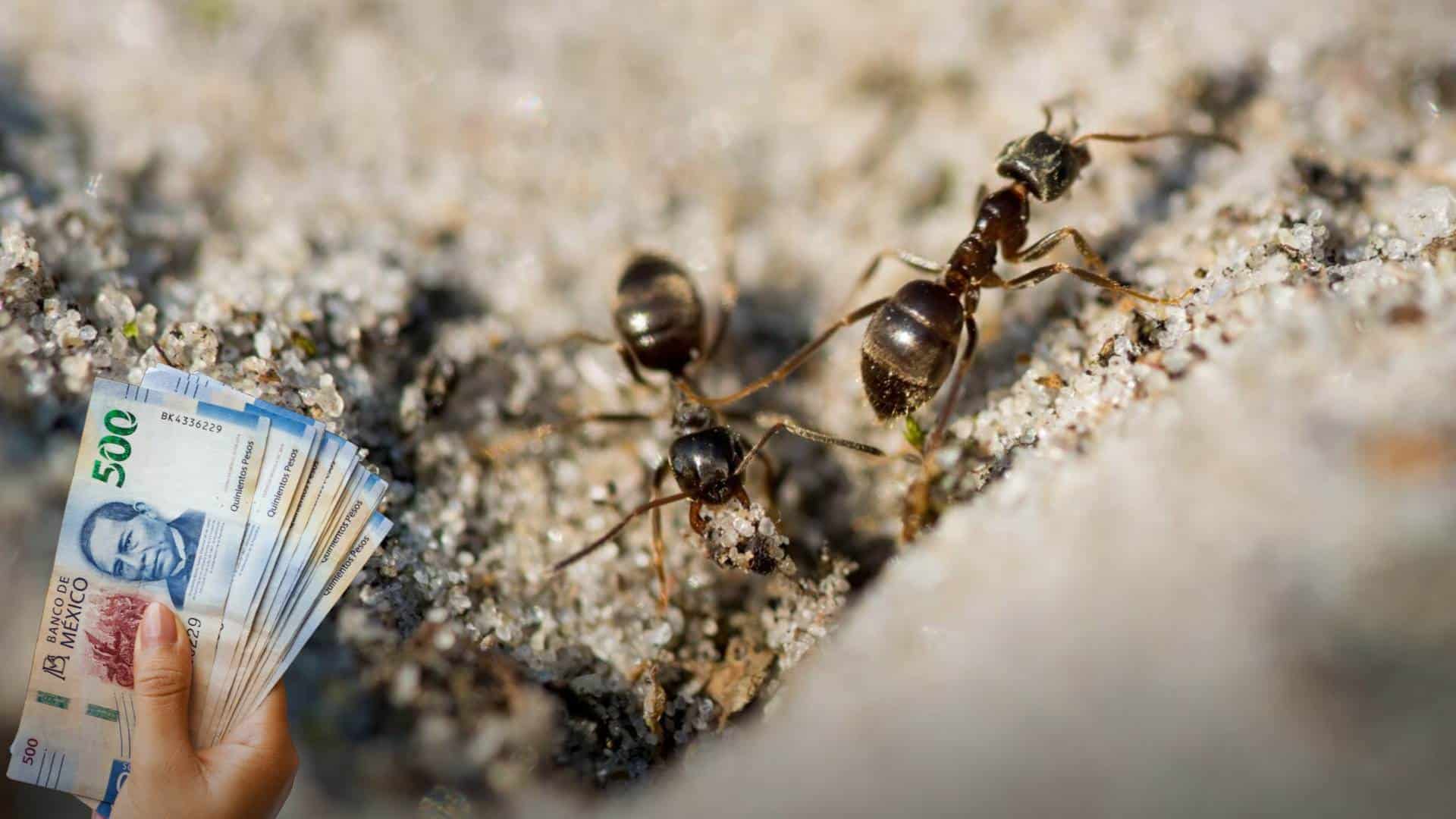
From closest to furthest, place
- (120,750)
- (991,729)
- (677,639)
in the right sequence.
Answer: (991,729) < (120,750) < (677,639)

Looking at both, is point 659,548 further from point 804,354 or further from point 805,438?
point 804,354

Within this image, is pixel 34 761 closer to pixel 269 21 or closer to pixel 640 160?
pixel 640 160

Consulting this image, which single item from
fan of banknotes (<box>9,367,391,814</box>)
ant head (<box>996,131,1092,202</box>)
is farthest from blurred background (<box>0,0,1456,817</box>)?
ant head (<box>996,131,1092,202</box>)

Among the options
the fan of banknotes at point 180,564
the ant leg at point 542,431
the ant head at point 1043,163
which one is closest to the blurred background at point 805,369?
the ant leg at point 542,431

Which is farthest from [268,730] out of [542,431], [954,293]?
[954,293]

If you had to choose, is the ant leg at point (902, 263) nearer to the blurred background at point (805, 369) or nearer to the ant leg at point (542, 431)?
the blurred background at point (805, 369)

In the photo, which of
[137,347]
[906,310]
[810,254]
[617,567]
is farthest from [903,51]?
[137,347]
